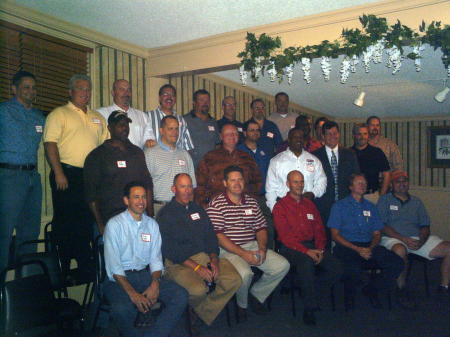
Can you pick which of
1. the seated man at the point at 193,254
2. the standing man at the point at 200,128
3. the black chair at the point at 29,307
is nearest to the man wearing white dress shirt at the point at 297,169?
the standing man at the point at 200,128

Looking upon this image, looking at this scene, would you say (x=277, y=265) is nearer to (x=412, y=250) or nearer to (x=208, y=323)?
(x=208, y=323)

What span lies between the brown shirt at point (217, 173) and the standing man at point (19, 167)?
1.51 meters

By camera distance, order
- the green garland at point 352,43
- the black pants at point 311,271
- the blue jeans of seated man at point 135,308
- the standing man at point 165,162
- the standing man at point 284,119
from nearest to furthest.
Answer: the blue jeans of seated man at point 135,308 → the green garland at point 352,43 → the black pants at point 311,271 → the standing man at point 165,162 → the standing man at point 284,119

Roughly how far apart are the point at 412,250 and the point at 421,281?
0.83m

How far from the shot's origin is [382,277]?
3957 millimetres

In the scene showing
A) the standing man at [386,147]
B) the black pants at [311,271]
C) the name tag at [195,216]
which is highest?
the standing man at [386,147]

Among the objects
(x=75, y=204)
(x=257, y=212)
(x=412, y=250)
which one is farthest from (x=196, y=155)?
(x=412, y=250)

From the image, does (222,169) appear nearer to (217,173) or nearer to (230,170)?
(217,173)

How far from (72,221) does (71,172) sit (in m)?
0.43

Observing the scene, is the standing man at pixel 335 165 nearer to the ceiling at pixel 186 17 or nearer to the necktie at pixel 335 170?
the necktie at pixel 335 170

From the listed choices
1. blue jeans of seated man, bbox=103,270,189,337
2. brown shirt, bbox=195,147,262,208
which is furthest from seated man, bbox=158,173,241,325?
brown shirt, bbox=195,147,262,208

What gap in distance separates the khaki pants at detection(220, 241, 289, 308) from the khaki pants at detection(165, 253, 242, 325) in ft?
0.38

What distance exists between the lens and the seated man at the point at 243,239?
3.59m

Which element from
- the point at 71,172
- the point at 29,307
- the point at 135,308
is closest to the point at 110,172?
the point at 71,172
